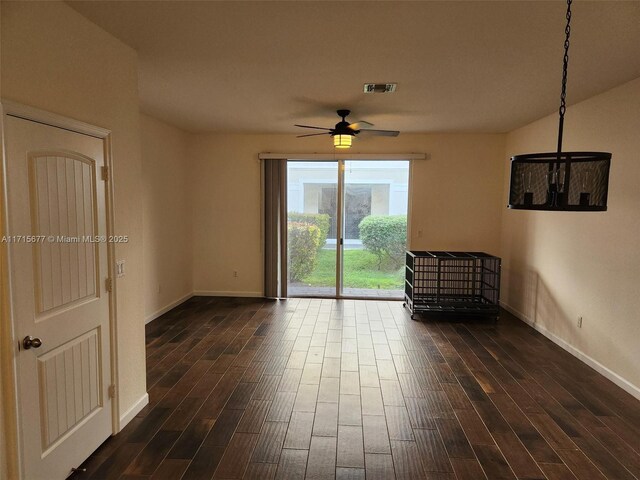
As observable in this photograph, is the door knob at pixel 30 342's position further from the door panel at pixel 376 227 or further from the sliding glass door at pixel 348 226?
the door panel at pixel 376 227

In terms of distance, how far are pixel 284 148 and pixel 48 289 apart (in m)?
4.50

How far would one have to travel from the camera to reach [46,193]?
1.91 meters

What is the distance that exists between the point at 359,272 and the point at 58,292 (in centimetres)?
473

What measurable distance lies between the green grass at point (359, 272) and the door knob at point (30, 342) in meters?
4.64

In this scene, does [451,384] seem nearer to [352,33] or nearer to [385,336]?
[385,336]

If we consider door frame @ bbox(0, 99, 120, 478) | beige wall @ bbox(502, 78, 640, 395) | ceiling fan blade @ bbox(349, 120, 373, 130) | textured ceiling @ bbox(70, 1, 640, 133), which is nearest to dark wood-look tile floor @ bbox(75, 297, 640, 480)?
beige wall @ bbox(502, 78, 640, 395)

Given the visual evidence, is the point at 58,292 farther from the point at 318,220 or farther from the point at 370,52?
the point at 318,220

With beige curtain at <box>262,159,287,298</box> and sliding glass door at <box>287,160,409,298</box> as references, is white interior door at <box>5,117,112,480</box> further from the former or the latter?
sliding glass door at <box>287,160,409,298</box>

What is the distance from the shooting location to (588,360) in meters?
3.74

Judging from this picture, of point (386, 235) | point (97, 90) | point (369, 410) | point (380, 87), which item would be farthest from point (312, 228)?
point (97, 90)

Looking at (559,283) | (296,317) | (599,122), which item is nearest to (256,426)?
(296,317)

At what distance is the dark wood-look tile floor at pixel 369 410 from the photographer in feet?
7.40

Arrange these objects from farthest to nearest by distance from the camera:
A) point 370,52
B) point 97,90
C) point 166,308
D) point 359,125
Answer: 1. point 166,308
2. point 359,125
3. point 370,52
4. point 97,90

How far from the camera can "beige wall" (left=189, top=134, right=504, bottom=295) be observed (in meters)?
5.89
